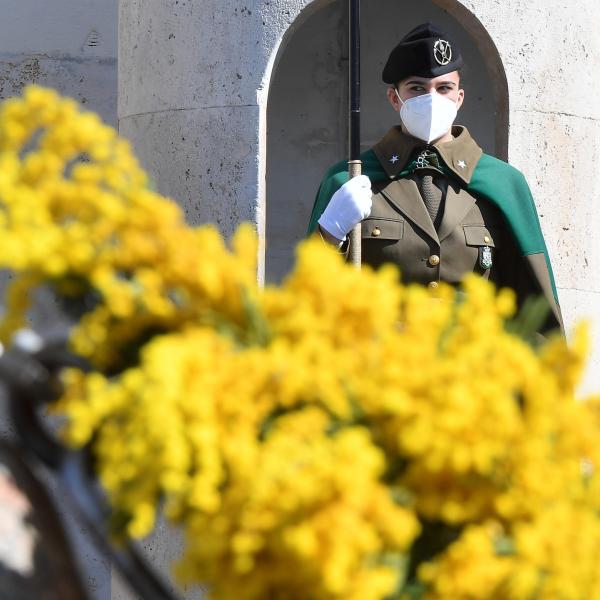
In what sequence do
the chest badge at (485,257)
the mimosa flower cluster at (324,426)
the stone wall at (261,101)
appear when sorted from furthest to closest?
1. the stone wall at (261,101)
2. the chest badge at (485,257)
3. the mimosa flower cluster at (324,426)

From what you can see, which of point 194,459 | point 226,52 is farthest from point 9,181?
point 226,52

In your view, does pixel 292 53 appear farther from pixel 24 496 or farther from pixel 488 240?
pixel 24 496

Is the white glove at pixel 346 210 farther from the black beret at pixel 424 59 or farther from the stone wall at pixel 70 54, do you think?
the stone wall at pixel 70 54

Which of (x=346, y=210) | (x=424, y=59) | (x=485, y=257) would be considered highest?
(x=424, y=59)

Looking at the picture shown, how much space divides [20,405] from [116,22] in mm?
3877


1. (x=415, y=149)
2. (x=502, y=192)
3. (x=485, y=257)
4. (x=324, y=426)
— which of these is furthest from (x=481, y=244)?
(x=324, y=426)

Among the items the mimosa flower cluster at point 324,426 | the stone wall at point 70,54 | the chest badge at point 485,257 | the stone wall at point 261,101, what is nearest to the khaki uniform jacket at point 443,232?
the chest badge at point 485,257

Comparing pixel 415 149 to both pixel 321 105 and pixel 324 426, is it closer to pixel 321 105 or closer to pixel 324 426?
pixel 321 105

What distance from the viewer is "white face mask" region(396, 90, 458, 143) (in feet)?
12.2

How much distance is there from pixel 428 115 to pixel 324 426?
99.1 inches

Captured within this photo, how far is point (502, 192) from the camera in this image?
3.85 meters

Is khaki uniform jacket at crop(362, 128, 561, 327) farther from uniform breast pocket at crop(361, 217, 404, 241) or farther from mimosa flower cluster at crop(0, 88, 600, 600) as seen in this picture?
mimosa flower cluster at crop(0, 88, 600, 600)

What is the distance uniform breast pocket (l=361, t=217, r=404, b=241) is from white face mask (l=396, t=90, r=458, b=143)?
0.77 feet

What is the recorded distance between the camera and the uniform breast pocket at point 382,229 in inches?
149
